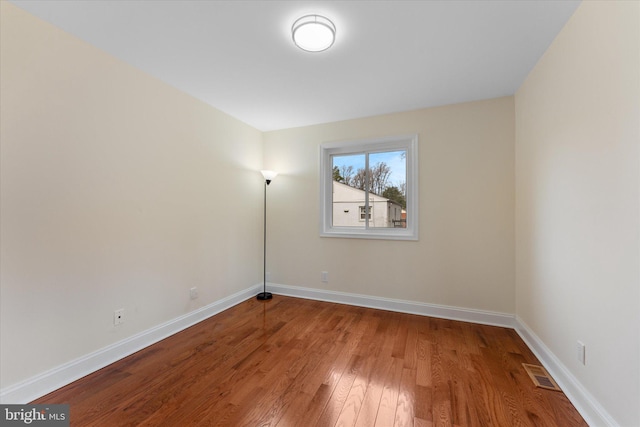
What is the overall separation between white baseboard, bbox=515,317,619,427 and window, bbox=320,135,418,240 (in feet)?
4.50

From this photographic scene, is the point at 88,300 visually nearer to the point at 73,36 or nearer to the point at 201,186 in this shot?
the point at 201,186

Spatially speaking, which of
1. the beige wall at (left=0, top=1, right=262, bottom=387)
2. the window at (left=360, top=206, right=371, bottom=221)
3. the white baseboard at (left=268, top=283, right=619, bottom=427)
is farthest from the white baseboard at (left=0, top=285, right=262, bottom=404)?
the window at (left=360, top=206, right=371, bottom=221)

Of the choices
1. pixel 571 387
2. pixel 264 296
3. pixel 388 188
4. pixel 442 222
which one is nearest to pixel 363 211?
pixel 388 188

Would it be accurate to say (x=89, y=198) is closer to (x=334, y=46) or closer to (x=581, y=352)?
(x=334, y=46)

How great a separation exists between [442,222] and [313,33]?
226 cm

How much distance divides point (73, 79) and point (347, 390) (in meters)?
2.86

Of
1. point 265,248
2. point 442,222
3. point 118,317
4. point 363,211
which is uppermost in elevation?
point 363,211

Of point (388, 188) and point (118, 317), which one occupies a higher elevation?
point (388, 188)

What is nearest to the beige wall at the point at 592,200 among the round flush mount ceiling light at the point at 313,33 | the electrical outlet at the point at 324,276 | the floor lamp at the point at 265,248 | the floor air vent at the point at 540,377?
the floor air vent at the point at 540,377

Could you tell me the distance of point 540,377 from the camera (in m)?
1.73

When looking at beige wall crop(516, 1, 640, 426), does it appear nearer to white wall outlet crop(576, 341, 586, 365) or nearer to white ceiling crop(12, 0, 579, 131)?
white wall outlet crop(576, 341, 586, 365)

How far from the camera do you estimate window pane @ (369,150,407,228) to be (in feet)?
10.2

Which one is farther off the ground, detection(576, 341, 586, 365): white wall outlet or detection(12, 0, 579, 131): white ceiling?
detection(12, 0, 579, 131): white ceiling

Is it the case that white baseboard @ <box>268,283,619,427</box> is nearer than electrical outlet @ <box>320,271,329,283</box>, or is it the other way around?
white baseboard @ <box>268,283,619,427</box>
